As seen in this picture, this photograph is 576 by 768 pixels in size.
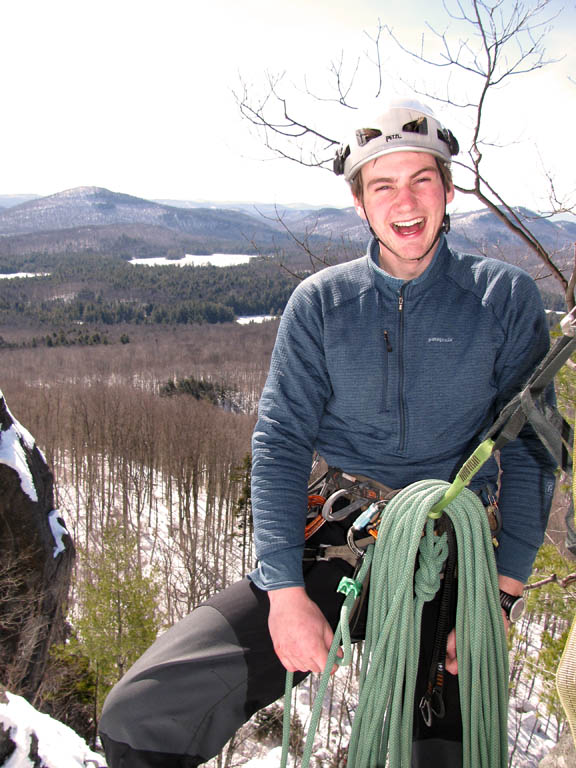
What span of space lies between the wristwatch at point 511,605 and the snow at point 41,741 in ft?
15.2

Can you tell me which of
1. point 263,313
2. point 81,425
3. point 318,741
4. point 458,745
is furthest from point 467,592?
point 263,313

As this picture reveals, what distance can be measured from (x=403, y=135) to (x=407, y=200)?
0.77ft

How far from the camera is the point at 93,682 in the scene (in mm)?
23094

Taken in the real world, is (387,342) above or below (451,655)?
above

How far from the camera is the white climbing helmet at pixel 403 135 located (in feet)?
6.40

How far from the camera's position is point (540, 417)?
1547 millimetres

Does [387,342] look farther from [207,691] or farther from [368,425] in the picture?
[207,691]

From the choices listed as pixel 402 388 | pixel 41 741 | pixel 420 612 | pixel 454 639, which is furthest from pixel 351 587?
pixel 41 741

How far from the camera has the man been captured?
1.82 meters

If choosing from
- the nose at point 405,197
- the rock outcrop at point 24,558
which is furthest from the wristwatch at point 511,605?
the rock outcrop at point 24,558

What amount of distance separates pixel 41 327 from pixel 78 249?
69833 mm

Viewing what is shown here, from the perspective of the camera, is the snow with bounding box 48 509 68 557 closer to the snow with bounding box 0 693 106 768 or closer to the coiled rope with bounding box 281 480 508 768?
the snow with bounding box 0 693 106 768

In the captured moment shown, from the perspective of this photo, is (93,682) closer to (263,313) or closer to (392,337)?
(392,337)

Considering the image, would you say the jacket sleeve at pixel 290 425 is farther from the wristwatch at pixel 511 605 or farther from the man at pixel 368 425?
the wristwatch at pixel 511 605
